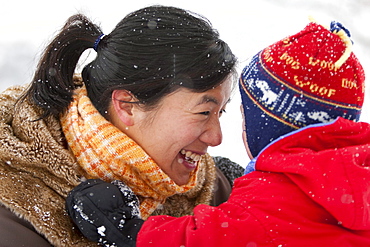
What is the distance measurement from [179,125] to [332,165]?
2.55ft

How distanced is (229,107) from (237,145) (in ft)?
1.85

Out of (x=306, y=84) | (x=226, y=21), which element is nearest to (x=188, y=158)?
(x=306, y=84)

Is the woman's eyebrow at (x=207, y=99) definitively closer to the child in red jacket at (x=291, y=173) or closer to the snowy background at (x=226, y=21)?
the child in red jacket at (x=291, y=173)

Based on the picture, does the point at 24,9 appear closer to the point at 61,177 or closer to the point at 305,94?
the point at 61,177

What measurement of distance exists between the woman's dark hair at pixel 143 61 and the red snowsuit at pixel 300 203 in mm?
561

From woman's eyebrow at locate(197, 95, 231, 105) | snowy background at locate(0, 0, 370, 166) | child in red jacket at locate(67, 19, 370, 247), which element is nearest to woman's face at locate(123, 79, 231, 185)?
woman's eyebrow at locate(197, 95, 231, 105)

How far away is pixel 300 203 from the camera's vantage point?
1.47 m

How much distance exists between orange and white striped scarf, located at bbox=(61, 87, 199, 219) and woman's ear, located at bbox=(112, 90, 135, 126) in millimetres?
78

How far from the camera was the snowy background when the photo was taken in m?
4.85

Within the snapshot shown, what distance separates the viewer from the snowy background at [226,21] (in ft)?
15.9

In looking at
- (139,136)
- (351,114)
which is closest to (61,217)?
(139,136)

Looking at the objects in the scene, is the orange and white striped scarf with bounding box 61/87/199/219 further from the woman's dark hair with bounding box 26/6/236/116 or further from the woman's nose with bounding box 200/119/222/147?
the woman's nose with bounding box 200/119/222/147

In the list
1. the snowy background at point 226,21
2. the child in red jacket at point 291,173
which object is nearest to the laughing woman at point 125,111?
the child in red jacket at point 291,173

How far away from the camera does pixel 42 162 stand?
1854 mm
